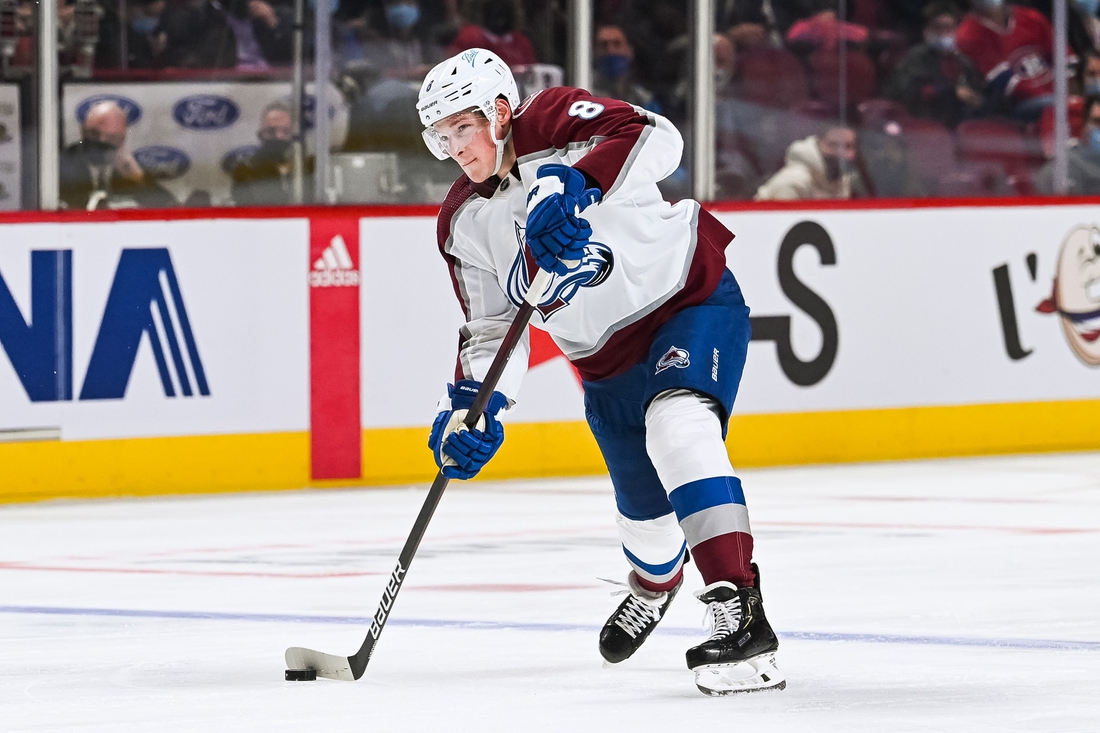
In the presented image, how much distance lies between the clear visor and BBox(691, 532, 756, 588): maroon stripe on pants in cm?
81

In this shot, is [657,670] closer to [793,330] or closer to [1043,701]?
[1043,701]

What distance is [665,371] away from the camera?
3281 millimetres

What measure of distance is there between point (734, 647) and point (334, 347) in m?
3.48

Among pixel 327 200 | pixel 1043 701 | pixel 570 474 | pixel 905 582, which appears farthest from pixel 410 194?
pixel 1043 701

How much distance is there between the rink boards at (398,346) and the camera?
6.05m

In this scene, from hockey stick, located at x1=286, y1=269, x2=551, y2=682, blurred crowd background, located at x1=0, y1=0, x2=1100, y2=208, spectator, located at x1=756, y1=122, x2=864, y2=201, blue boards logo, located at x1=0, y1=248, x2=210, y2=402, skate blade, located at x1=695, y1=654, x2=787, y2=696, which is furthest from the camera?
spectator, located at x1=756, y1=122, x2=864, y2=201

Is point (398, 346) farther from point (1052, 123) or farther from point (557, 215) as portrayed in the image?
point (557, 215)

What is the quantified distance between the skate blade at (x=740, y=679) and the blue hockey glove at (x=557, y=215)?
0.74 m

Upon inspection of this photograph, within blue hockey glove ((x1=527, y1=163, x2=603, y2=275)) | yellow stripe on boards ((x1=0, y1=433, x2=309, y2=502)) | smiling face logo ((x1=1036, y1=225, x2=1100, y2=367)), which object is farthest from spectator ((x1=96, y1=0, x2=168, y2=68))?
smiling face logo ((x1=1036, y1=225, x2=1100, y2=367))

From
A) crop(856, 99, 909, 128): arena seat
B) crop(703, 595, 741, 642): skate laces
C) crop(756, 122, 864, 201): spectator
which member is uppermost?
crop(856, 99, 909, 128): arena seat

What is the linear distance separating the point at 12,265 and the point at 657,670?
326 centimetres

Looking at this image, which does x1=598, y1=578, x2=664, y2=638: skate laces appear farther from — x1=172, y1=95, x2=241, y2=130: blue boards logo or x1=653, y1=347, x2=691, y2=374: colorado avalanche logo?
x1=172, y1=95, x2=241, y2=130: blue boards logo

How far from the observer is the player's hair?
7367 mm

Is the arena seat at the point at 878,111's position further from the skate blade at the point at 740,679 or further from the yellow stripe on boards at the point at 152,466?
the skate blade at the point at 740,679
